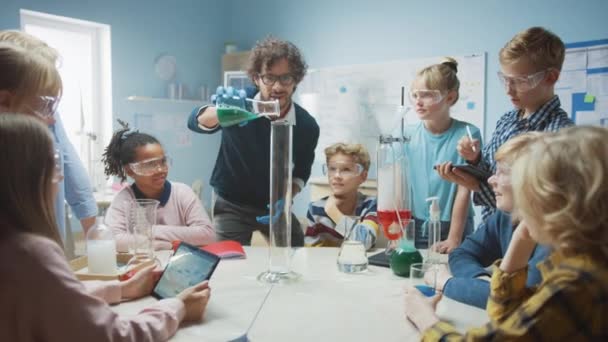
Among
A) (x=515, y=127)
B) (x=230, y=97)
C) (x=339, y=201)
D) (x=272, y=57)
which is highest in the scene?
(x=272, y=57)

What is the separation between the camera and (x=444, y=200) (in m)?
2.32

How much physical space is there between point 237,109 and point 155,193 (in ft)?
2.42

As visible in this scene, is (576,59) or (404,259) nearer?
(404,259)

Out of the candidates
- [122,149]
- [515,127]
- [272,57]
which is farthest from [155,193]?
[515,127]

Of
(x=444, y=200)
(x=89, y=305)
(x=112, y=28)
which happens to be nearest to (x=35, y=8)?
(x=112, y=28)

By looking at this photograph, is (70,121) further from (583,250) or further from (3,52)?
(583,250)

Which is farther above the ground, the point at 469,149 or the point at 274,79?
the point at 274,79

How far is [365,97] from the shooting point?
4.64 m

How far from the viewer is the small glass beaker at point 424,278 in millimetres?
1349

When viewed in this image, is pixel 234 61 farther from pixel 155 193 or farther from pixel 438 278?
pixel 438 278

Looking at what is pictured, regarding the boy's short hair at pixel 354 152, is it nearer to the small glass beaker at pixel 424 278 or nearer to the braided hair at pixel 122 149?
the braided hair at pixel 122 149

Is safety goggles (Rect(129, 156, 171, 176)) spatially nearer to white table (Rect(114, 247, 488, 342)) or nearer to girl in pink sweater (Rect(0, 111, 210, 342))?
white table (Rect(114, 247, 488, 342))

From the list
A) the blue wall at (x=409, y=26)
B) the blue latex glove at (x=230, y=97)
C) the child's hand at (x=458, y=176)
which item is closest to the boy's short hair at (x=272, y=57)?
the blue latex glove at (x=230, y=97)

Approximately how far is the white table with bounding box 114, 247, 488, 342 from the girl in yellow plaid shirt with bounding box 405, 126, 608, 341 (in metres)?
0.25
